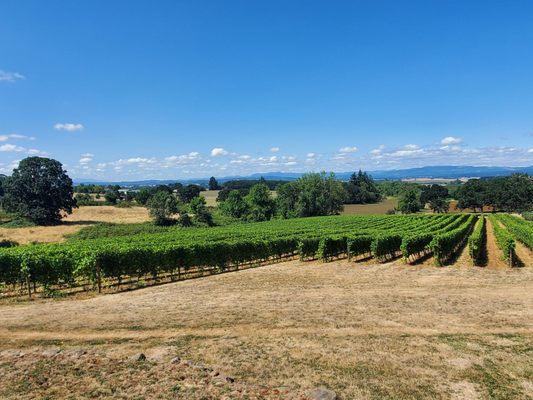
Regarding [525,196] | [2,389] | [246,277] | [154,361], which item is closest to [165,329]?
[154,361]

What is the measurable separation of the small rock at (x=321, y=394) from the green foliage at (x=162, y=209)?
247 ft

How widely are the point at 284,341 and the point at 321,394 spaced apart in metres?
3.94

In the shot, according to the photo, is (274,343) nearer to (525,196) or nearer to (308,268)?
(308,268)

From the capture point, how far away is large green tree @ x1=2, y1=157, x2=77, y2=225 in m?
75.5

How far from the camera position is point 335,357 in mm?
11562

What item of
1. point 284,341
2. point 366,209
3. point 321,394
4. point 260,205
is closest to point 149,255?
point 284,341

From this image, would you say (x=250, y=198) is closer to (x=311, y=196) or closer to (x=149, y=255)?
(x=311, y=196)

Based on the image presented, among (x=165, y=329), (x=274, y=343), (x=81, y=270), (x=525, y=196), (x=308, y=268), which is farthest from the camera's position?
(x=525, y=196)

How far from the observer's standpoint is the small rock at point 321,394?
8945 mm

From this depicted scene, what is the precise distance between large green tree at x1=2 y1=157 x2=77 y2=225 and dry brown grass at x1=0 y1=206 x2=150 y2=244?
10.9 ft

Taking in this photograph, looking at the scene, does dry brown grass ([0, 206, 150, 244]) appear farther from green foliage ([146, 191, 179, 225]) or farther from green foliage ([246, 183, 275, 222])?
green foliage ([246, 183, 275, 222])

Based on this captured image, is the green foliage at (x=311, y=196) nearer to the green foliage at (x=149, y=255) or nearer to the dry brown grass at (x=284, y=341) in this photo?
the green foliage at (x=149, y=255)

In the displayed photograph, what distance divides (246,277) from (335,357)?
16.4 m

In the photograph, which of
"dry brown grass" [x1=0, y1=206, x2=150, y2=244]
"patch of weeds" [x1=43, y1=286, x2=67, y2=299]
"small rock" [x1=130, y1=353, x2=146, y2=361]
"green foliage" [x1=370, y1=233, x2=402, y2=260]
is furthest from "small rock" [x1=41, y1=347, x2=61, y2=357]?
"dry brown grass" [x1=0, y1=206, x2=150, y2=244]
